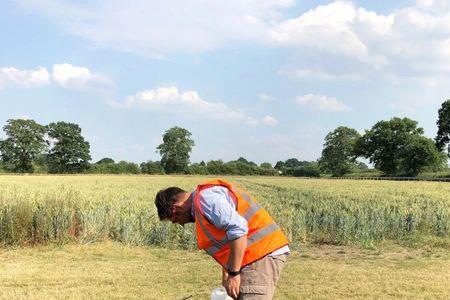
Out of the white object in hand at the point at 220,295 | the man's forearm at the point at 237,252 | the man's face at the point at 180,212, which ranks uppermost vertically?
the man's face at the point at 180,212

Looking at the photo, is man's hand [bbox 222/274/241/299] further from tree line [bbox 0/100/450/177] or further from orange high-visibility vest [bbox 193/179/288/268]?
tree line [bbox 0/100/450/177]

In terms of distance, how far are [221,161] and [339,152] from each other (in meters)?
26.1

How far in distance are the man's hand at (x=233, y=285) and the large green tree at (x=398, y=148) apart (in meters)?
77.4

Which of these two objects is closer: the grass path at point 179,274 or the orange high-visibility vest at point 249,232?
the orange high-visibility vest at point 249,232

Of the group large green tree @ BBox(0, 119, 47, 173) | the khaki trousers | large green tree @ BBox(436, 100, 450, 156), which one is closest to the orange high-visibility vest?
the khaki trousers

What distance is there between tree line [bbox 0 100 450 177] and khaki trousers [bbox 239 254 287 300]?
237 feet

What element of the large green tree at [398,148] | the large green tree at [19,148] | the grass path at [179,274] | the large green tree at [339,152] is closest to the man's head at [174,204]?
the grass path at [179,274]

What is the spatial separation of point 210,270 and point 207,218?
5.42 metres

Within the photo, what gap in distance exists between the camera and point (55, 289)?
6883mm

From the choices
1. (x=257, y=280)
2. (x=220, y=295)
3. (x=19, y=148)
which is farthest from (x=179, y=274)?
(x=19, y=148)

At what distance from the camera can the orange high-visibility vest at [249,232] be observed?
121 inches

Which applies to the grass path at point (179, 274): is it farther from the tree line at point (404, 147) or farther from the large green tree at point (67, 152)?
the large green tree at point (67, 152)

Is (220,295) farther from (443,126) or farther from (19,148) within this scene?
(19,148)

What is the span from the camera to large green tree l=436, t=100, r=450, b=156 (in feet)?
224
